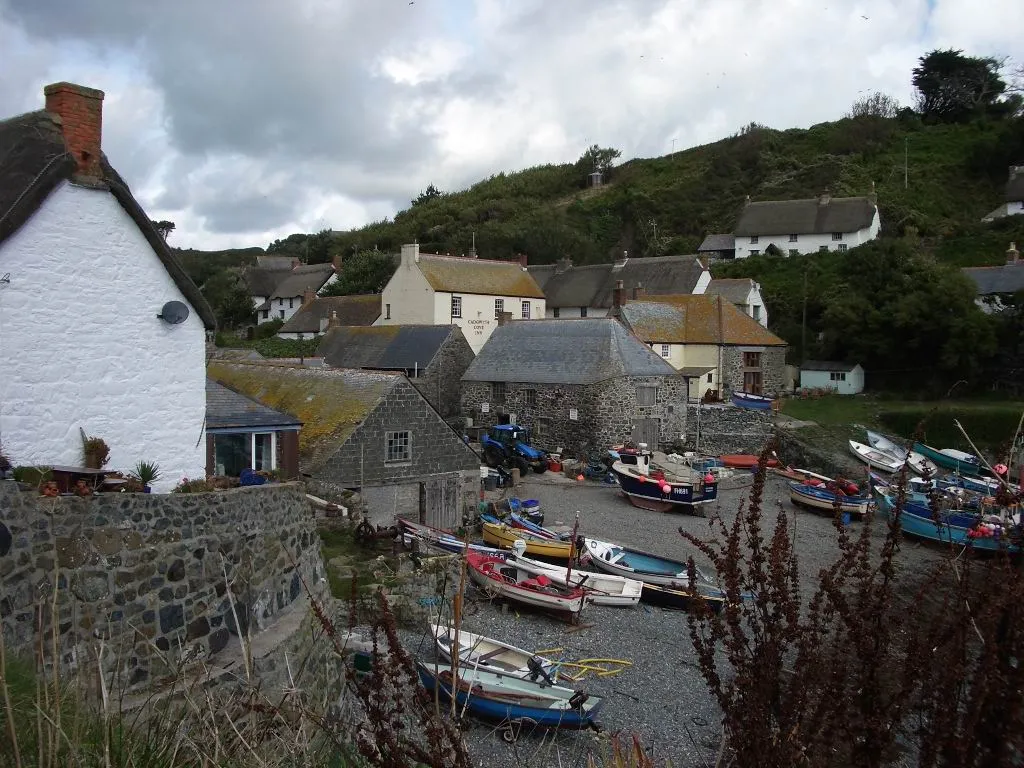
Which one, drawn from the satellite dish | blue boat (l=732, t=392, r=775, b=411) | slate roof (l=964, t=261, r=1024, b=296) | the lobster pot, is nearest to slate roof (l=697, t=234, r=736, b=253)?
slate roof (l=964, t=261, r=1024, b=296)

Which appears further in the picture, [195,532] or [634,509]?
[634,509]

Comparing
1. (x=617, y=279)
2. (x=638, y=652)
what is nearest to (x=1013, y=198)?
(x=617, y=279)

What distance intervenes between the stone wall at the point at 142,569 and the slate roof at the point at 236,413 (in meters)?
5.30

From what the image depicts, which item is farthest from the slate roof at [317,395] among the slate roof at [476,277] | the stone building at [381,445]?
the slate roof at [476,277]

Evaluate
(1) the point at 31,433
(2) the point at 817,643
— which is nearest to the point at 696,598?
(2) the point at 817,643

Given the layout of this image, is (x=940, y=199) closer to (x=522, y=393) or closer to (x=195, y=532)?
(x=522, y=393)

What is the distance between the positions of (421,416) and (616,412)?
13923 millimetres

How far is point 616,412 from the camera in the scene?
3441cm

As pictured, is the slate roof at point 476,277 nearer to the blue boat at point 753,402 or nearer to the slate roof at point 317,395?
the blue boat at point 753,402

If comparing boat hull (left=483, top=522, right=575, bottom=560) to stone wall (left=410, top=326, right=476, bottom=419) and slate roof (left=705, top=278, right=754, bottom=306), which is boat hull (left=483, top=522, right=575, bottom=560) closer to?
stone wall (left=410, top=326, right=476, bottom=419)

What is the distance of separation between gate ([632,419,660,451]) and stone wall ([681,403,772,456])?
154 cm

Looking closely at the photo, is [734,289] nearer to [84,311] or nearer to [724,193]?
[724,193]

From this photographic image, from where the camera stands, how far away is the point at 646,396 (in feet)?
116

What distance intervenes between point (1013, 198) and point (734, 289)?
24989mm
